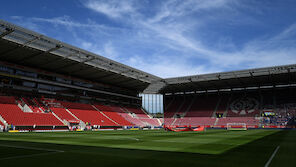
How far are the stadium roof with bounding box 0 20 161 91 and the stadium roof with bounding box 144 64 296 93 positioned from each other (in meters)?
8.64

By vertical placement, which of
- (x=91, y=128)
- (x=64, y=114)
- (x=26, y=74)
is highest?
(x=26, y=74)

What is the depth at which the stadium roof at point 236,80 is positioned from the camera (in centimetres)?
4885

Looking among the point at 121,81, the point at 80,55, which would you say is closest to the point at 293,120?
the point at 121,81

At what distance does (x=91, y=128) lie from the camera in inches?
1816

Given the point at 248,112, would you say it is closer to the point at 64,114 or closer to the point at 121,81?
the point at 121,81

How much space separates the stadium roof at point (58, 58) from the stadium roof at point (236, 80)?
8641 mm

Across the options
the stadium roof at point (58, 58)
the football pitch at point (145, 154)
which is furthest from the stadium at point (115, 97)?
the football pitch at point (145, 154)

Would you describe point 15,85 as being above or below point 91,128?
above

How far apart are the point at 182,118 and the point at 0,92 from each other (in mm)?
46758

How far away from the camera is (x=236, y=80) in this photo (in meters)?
58.5

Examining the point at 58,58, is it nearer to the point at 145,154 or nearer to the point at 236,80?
the point at 145,154

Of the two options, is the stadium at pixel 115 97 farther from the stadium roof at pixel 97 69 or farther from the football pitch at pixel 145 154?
the football pitch at pixel 145 154

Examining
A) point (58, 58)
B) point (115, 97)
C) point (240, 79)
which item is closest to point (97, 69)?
point (58, 58)

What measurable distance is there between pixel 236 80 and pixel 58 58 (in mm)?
42472
